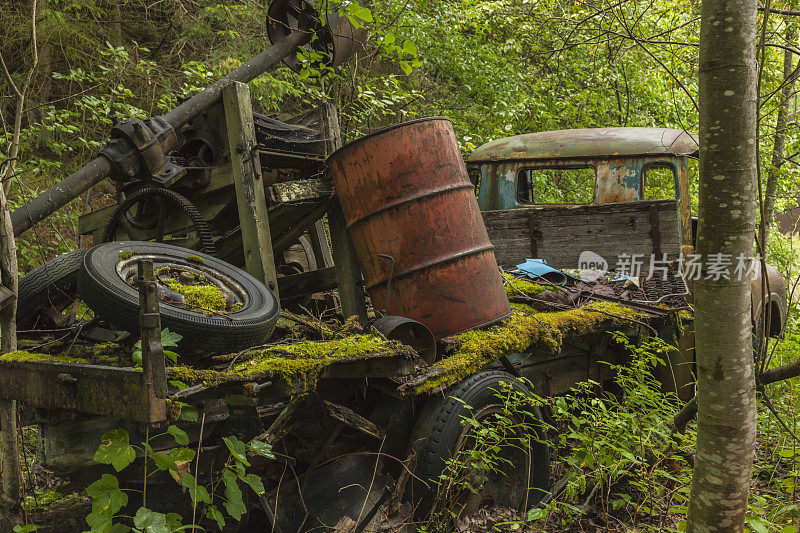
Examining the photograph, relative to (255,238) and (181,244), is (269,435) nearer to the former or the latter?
(255,238)

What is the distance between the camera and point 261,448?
2438mm

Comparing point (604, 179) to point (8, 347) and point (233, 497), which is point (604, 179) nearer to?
point (233, 497)

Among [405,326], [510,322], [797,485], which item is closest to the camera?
[797,485]

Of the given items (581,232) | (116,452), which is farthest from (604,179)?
(116,452)

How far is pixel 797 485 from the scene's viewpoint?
3039 millimetres

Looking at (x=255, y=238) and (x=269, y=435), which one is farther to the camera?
(x=255, y=238)

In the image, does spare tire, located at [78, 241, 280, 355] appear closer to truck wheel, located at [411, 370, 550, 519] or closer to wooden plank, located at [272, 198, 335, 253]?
truck wheel, located at [411, 370, 550, 519]

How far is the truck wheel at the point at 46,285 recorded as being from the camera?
342 cm

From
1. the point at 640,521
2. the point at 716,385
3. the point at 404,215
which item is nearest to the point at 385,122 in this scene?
the point at 404,215

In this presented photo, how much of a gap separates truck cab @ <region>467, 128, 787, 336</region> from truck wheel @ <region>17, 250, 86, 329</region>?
11.9 ft

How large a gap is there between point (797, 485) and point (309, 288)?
3349mm

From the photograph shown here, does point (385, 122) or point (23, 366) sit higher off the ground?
point (385, 122)

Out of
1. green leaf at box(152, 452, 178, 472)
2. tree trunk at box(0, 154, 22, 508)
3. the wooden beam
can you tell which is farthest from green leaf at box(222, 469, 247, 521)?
tree trunk at box(0, 154, 22, 508)
